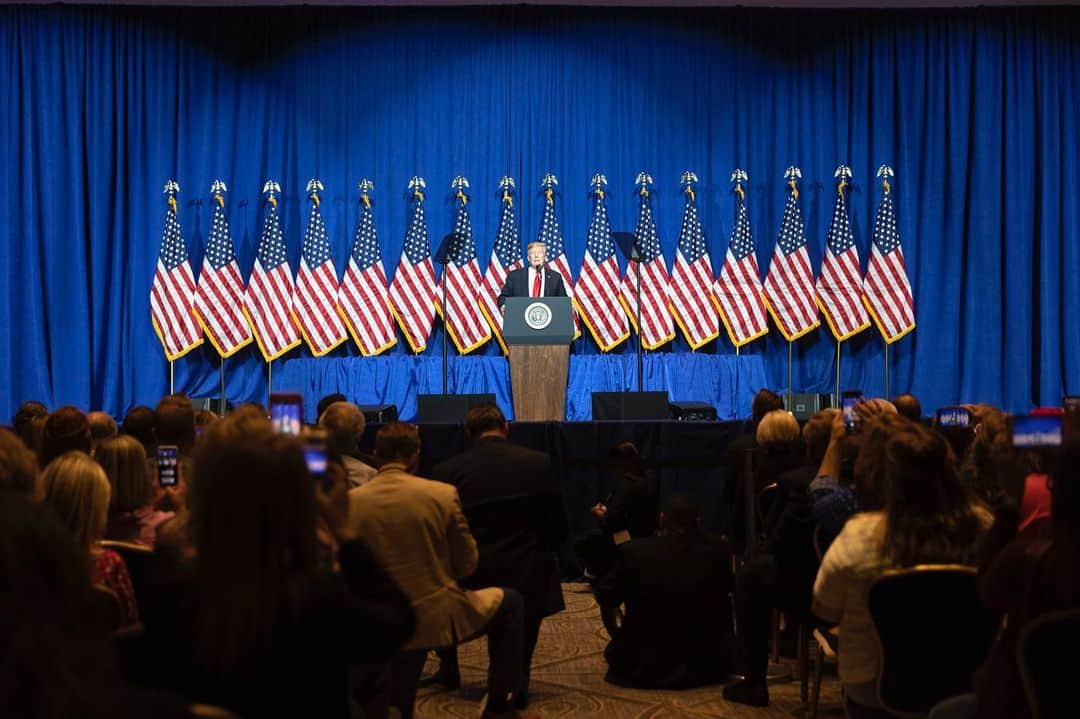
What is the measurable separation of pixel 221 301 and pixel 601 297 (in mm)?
4092

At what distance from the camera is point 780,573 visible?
5066 millimetres

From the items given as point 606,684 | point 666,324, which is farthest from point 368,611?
point 666,324

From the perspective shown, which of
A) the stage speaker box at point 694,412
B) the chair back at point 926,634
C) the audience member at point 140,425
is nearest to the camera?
the chair back at point 926,634

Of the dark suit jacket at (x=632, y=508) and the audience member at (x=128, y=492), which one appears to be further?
the dark suit jacket at (x=632, y=508)

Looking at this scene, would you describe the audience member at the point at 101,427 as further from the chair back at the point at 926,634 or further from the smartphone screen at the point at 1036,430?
the smartphone screen at the point at 1036,430

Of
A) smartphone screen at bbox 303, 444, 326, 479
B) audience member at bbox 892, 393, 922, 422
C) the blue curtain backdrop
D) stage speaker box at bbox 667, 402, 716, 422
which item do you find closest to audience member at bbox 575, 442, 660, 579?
audience member at bbox 892, 393, 922, 422

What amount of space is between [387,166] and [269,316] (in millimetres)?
2236

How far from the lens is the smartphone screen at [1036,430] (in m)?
2.93

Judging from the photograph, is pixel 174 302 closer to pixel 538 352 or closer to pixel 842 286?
pixel 538 352

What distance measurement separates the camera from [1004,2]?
563 inches

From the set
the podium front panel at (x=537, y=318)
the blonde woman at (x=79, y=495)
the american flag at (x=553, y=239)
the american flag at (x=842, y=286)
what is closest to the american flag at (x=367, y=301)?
the american flag at (x=553, y=239)

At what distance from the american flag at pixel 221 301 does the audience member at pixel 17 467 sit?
10.7 meters

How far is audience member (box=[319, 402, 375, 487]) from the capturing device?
4.92 metres

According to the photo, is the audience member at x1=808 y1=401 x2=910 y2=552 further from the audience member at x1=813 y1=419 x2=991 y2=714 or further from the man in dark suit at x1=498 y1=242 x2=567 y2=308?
the man in dark suit at x1=498 y1=242 x2=567 y2=308
